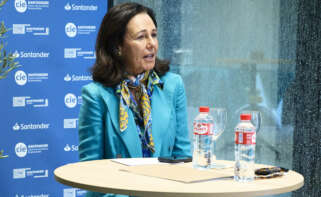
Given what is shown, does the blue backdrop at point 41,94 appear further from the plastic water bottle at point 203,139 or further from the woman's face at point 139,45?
the plastic water bottle at point 203,139

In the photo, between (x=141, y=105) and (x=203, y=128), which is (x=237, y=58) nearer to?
(x=141, y=105)

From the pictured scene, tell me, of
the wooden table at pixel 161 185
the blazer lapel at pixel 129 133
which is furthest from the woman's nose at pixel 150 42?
the wooden table at pixel 161 185

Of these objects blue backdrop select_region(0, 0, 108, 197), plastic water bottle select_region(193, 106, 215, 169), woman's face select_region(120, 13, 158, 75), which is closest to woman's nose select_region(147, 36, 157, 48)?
woman's face select_region(120, 13, 158, 75)

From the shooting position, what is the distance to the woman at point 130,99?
101 inches

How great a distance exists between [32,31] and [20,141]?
86 centimetres

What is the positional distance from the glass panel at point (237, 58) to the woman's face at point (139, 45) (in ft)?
4.81

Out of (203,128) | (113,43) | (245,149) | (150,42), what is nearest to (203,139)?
(203,128)

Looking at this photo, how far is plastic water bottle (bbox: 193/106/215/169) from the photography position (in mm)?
1953

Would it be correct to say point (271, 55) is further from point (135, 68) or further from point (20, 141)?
point (20, 141)

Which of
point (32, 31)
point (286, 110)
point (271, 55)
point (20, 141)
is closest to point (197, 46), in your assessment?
point (271, 55)

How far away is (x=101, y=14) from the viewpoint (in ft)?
13.8

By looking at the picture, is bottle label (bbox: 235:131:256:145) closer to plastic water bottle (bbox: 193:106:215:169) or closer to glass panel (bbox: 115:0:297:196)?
plastic water bottle (bbox: 193:106:215:169)

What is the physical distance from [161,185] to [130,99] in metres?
1.10

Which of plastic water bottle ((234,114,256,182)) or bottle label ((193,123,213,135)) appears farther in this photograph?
bottle label ((193,123,213,135))
